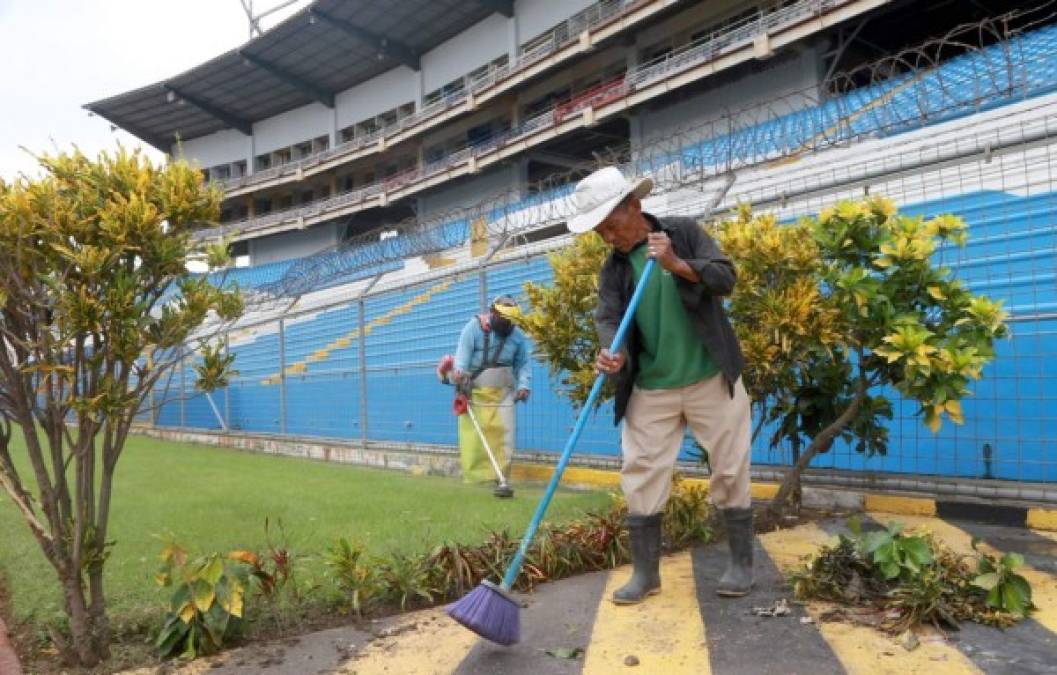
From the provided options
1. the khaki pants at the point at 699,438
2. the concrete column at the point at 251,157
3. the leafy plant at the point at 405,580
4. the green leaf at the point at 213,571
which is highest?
the concrete column at the point at 251,157

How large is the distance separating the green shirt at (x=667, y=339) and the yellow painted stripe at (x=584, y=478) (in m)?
1.85

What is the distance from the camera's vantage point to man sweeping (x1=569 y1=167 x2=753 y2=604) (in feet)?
10.7

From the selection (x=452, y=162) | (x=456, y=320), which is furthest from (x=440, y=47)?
(x=456, y=320)

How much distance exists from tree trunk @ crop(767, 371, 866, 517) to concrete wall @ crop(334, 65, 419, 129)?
110ft

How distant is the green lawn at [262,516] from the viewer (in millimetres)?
3771

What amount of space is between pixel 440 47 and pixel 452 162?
6.04 meters

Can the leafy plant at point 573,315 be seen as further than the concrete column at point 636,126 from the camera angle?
No

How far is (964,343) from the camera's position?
3.71 metres

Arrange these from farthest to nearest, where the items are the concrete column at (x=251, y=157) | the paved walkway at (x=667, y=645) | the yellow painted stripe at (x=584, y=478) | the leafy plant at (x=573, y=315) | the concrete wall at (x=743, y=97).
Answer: the concrete column at (x=251, y=157)
the concrete wall at (x=743, y=97)
the yellow painted stripe at (x=584, y=478)
the leafy plant at (x=573, y=315)
the paved walkway at (x=667, y=645)

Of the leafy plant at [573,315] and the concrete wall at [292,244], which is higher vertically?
the concrete wall at [292,244]

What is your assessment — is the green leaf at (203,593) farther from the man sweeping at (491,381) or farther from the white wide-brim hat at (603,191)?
the man sweeping at (491,381)

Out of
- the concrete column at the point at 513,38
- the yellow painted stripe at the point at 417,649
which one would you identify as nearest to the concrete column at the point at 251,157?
the concrete column at the point at 513,38

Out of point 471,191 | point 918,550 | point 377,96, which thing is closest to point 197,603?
point 918,550

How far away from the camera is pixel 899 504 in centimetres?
471
